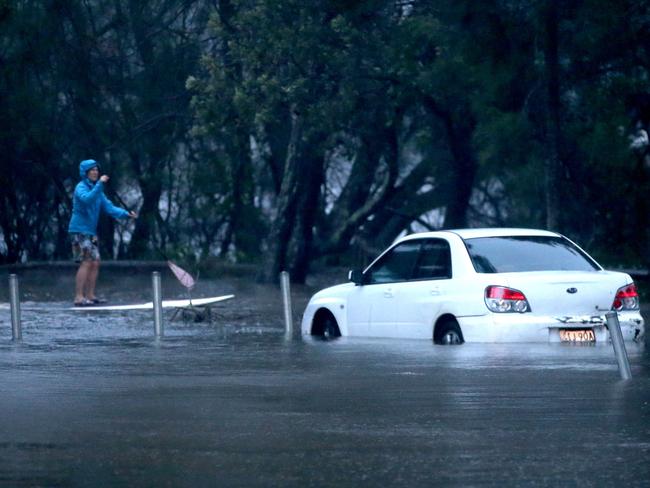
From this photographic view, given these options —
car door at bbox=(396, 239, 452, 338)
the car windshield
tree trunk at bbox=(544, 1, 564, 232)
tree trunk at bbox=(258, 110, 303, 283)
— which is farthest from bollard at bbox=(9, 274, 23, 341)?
tree trunk at bbox=(258, 110, 303, 283)

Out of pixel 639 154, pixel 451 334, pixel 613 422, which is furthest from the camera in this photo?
pixel 639 154

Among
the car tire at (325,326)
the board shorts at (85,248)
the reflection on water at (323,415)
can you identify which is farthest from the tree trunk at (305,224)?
the reflection on water at (323,415)

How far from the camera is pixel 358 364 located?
14.1m

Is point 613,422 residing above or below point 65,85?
below

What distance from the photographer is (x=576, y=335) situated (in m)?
15.1

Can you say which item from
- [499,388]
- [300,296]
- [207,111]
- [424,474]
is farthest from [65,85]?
[424,474]

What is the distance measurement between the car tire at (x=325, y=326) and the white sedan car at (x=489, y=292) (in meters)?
0.37

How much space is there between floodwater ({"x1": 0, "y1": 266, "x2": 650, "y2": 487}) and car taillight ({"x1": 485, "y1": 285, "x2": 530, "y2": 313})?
0.37 metres

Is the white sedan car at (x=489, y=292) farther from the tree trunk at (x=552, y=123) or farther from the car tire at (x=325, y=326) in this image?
the tree trunk at (x=552, y=123)

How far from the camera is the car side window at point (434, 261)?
1580 cm

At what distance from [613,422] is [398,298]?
6190mm

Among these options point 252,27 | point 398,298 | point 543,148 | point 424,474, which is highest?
point 252,27

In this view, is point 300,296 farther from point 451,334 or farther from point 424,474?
point 424,474

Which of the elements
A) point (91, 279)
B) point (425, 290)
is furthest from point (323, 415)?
point (91, 279)
